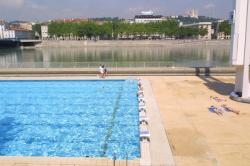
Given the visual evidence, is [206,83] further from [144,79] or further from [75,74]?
[75,74]

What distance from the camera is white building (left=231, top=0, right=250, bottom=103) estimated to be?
16.0 metres

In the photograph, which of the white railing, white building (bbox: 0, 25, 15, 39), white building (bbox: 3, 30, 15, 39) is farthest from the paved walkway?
white building (bbox: 3, 30, 15, 39)

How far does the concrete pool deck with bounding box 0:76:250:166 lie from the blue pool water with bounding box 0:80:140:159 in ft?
5.30

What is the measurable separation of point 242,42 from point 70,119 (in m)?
10.3

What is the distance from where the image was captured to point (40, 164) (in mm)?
8844

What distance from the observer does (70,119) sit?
49.1 feet

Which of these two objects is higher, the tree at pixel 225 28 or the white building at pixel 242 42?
the tree at pixel 225 28

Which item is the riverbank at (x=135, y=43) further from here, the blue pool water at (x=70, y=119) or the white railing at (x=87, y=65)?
the blue pool water at (x=70, y=119)

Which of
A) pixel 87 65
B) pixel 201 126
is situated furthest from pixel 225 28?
pixel 201 126

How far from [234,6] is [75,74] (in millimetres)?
14855

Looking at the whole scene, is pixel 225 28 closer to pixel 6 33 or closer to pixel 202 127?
pixel 6 33

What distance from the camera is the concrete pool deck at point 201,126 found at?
943 centimetres

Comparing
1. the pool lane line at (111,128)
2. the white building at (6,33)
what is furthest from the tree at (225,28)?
the pool lane line at (111,128)

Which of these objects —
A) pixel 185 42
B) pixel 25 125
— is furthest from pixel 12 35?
pixel 25 125
